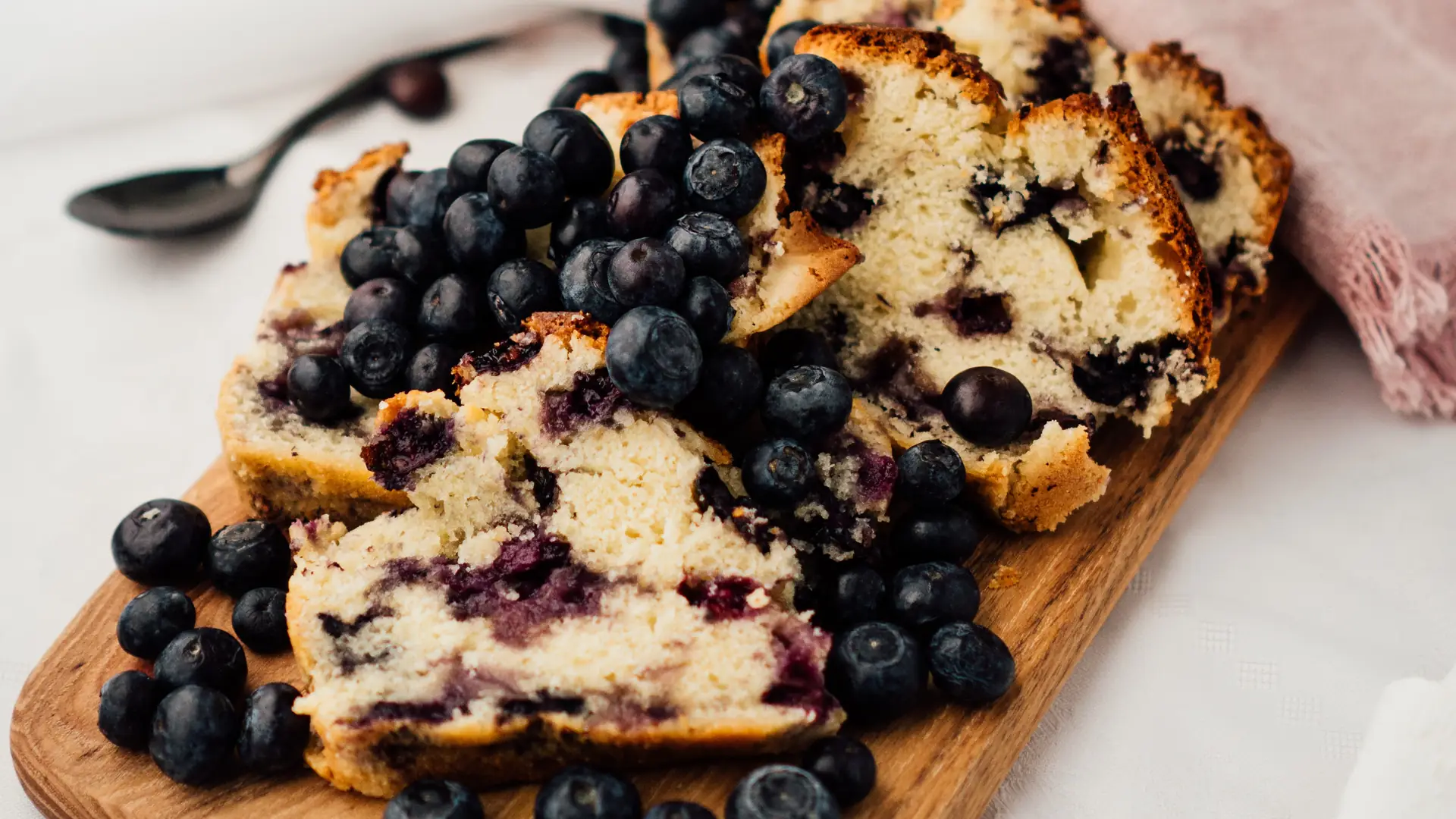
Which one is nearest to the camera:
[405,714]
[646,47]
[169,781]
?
[405,714]

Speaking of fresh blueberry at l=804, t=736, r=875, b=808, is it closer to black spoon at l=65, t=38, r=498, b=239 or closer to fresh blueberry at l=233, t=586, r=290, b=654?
fresh blueberry at l=233, t=586, r=290, b=654

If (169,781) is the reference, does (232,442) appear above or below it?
above

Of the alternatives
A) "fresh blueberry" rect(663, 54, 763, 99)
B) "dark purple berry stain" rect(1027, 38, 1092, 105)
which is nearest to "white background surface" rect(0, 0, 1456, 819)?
"dark purple berry stain" rect(1027, 38, 1092, 105)

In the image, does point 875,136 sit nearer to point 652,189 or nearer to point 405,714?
point 652,189

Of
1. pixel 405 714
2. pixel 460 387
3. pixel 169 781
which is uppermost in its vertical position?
pixel 460 387

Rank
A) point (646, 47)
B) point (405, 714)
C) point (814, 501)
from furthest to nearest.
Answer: point (646, 47)
point (814, 501)
point (405, 714)

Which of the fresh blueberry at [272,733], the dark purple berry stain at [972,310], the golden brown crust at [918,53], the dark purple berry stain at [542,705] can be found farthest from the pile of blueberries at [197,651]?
the golden brown crust at [918,53]

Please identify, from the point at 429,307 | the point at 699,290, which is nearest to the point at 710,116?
the point at 699,290
